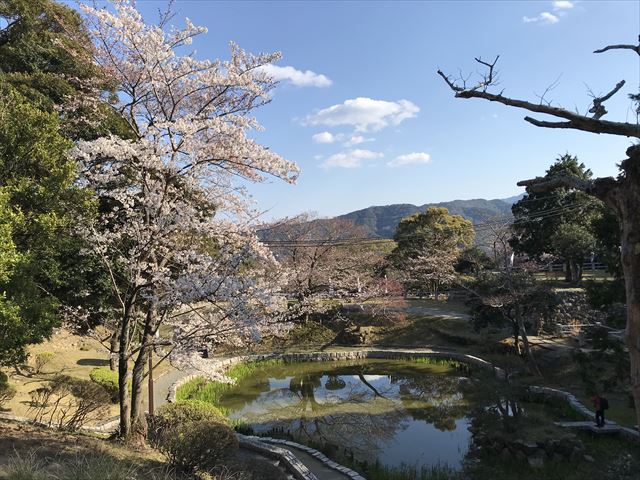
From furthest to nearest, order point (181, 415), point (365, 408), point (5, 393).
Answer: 1. point (365, 408)
2. point (5, 393)
3. point (181, 415)

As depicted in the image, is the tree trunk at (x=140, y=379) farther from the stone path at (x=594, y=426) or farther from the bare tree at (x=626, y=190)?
the stone path at (x=594, y=426)

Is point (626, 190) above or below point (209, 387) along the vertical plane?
above

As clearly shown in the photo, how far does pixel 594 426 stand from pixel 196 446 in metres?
9.62

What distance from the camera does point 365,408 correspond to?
47.9 feet

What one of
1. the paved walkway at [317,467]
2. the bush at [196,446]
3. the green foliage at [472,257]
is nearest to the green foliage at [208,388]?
the paved walkway at [317,467]

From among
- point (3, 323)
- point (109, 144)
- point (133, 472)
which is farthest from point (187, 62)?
point (133, 472)

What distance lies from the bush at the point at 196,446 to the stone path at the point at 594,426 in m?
8.05

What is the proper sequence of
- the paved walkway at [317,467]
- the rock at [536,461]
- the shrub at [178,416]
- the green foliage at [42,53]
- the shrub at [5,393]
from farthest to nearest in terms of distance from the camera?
1. the green foliage at [42,53]
2. the shrub at [5,393]
3. the shrub at [178,416]
4. the rock at [536,461]
5. the paved walkway at [317,467]

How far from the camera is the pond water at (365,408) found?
11.1 metres

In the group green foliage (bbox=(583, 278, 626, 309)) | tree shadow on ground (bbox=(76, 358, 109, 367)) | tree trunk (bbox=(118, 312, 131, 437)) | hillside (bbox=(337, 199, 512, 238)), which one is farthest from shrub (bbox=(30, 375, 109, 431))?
hillside (bbox=(337, 199, 512, 238))

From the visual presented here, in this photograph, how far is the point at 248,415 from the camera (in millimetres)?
14133

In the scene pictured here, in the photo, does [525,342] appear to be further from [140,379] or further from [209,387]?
[140,379]

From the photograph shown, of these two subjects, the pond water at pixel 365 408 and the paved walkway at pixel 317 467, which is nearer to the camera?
the paved walkway at pixel 317 467

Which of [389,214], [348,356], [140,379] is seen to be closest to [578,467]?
[140,379]
